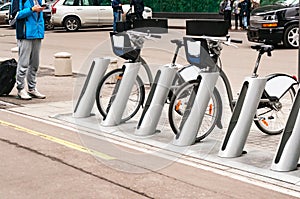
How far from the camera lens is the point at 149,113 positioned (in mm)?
7590

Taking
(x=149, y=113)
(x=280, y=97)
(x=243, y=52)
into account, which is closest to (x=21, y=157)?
(x=149, y=113)

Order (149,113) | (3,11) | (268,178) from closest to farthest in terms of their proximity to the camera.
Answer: (268,178), (149,113), (3,11)

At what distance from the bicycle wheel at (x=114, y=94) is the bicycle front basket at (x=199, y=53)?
3.71 feet

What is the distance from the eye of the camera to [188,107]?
23.1 ft

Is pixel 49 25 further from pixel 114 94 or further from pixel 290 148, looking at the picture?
pixel 290 148

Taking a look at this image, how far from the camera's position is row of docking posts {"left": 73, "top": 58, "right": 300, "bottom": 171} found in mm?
6098

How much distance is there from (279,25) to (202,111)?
11.9m

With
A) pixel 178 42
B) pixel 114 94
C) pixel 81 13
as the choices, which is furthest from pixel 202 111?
pixel 81 13

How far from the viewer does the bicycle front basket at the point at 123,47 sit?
7.94 meters

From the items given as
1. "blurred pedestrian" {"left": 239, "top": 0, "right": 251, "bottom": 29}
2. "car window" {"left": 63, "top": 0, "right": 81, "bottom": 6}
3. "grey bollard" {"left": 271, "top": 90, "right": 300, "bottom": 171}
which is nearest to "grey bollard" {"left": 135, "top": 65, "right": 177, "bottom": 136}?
"grey bollard" {"left": 271, "top": 90, "right": 300, "bottom": 171}

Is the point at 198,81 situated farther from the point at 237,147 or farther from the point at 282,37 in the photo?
the point at 282,37

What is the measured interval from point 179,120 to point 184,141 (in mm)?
359

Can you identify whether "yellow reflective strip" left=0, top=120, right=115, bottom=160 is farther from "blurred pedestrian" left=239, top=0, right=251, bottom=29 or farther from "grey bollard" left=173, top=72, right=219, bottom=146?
"blurred pedestrian" left=239, top=0, right=251, bottom=29

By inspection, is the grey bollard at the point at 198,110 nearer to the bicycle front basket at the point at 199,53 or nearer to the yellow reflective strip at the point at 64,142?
the bicycle front basket at the point at 199,53
